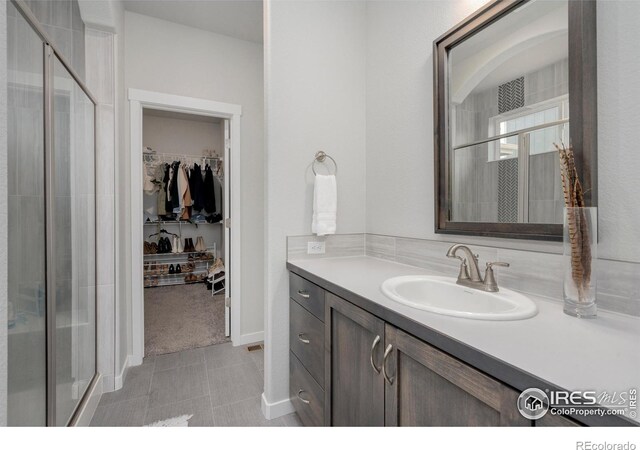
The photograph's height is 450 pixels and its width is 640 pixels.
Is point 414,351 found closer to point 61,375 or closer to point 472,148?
point 472,148

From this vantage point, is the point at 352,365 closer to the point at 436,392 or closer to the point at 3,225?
the point at 436,392

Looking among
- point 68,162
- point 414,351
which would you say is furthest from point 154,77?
point 414,351

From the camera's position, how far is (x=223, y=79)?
2.59 m

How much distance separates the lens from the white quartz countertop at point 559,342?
522 millimetres

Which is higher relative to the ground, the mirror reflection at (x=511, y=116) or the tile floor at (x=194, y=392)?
the mirror reflection at (x=511, y=116)

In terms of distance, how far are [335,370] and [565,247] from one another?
93cm

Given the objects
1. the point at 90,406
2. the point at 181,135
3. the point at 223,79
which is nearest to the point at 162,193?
the point at 181,135

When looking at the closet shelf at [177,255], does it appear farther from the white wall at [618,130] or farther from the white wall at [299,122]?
the white wall at [618,130]

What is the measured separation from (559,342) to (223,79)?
111 inches

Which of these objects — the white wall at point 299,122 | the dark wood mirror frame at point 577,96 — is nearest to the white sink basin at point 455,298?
the dark wood mirror frame at point 577,96

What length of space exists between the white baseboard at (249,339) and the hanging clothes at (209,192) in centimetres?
263

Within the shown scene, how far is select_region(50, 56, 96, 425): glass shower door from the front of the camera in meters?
1.42

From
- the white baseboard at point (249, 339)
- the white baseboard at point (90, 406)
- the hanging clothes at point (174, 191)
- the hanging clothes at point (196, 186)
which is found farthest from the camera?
the hanging clothes at point (196, 186)

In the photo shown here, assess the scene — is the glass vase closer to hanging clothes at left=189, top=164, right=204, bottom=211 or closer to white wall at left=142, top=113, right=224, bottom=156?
hanging clothes at left=189, top=164, right=204, bottom=211
